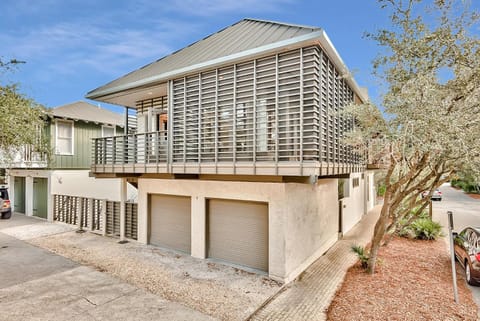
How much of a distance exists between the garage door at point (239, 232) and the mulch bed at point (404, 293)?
2.33 metres

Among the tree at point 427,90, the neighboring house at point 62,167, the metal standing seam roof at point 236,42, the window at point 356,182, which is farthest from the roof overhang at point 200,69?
the window at point 356,182

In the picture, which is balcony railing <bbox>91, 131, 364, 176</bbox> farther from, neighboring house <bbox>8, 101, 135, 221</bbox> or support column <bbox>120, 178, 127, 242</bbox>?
neighboring house <bbox>8, 101, 135, 221</bbox>

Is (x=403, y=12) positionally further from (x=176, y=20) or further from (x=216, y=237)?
(x=176, y=20)

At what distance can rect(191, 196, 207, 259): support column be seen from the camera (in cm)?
853

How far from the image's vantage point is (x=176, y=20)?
1416cm

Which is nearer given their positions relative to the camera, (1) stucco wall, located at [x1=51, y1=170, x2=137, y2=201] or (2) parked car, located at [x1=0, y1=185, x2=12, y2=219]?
(1) stucco wall, located at [x1=51, y1=170, x2=137, y2=201]

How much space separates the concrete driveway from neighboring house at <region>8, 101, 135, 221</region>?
4.77 m

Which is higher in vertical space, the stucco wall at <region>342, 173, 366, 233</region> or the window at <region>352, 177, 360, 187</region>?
the window at <region>352, 177, 360, 187</region>

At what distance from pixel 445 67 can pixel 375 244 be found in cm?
459

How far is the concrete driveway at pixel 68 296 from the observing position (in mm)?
5195

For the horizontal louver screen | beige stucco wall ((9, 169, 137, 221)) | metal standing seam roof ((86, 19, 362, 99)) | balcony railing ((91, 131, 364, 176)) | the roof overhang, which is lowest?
beige stucco wall ((9, 169, 137, 221))

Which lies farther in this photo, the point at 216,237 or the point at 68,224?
the point at 68,224

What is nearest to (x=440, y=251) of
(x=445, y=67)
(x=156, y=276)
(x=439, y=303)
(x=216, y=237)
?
(x=439, y=303)

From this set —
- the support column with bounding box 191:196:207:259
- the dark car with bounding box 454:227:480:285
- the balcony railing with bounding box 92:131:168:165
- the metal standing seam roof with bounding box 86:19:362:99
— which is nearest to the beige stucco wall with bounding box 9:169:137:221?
the balcony railing with bounding box 92:131:168:165
